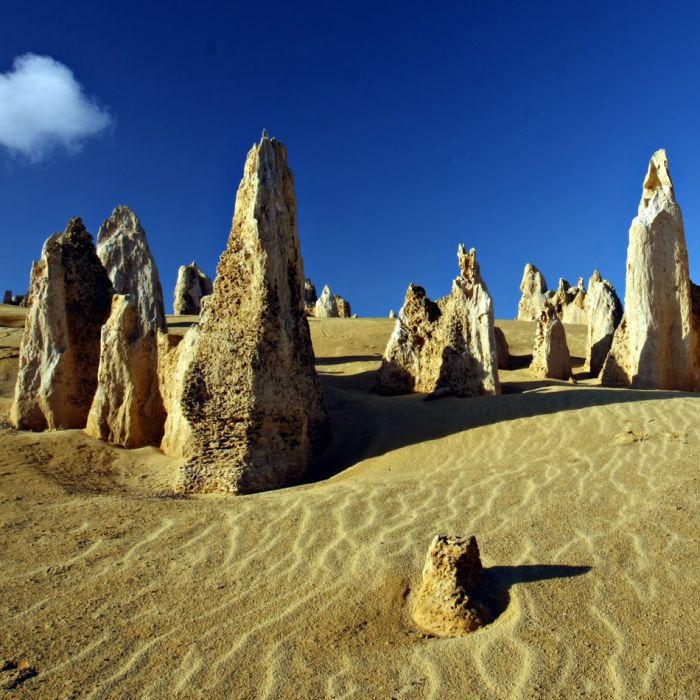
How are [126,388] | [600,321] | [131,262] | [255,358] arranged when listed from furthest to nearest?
[600,321] → [131,262] → [126,388] → [255,358]

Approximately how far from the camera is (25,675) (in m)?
3.12

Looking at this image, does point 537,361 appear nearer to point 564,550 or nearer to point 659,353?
point 659,353

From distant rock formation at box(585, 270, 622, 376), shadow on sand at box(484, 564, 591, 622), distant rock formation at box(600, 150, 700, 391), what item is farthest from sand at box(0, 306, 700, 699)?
distant rock formation at box(585, 270, 622, 376)

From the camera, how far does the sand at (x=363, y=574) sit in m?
3.05

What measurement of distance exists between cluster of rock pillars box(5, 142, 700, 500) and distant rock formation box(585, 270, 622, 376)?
4.40 meters

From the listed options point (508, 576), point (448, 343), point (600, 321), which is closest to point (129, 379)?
point (448, 343)

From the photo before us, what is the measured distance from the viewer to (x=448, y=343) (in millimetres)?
11555

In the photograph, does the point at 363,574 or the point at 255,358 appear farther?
the point at 255,358

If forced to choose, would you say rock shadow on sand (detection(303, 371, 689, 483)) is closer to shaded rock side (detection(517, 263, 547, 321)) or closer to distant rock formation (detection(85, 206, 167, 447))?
distant rock formation (detection(85, 206, 167, 447))

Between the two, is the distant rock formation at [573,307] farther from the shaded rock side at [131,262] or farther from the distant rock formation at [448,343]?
the shaded rock side at [131,262]

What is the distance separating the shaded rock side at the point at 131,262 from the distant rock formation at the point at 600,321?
12015mm

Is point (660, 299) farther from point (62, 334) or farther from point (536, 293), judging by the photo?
point (536, 293)

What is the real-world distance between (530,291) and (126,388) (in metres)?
37.9

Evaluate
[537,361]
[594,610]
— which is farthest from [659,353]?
[594,610]
